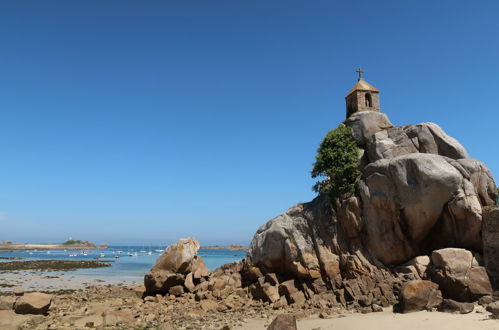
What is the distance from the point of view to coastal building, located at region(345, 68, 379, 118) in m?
35.5

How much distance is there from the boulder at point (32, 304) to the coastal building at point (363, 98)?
32672mm

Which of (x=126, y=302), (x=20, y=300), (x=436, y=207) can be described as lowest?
(x=126, y=302)

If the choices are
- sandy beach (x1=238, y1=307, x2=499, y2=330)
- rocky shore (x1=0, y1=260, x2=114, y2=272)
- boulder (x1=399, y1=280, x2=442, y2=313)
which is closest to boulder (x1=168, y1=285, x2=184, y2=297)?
sandy beach (x1=238, y1=307, x2=499, y2=330)

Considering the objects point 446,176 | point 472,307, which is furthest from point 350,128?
point 472,307

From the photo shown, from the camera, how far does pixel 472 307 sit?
61.9 ft

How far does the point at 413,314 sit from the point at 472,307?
10.1 feet

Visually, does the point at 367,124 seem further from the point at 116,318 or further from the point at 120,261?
the point at 120,261

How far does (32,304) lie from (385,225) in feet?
90.7

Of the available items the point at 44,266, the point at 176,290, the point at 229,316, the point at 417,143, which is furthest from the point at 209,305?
the point at 44,266

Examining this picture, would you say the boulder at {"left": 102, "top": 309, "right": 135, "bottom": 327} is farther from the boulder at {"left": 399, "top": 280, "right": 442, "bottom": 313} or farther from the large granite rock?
the boulder at {"left": 399, "top": 280, "right": 442, "bottom": 313}

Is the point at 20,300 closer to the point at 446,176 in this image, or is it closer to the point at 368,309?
the point at 368,309

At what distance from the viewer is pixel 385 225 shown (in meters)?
27.0

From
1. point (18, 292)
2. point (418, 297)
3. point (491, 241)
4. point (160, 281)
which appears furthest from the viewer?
point (18, 292)

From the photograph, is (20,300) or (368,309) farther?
(20,300)
